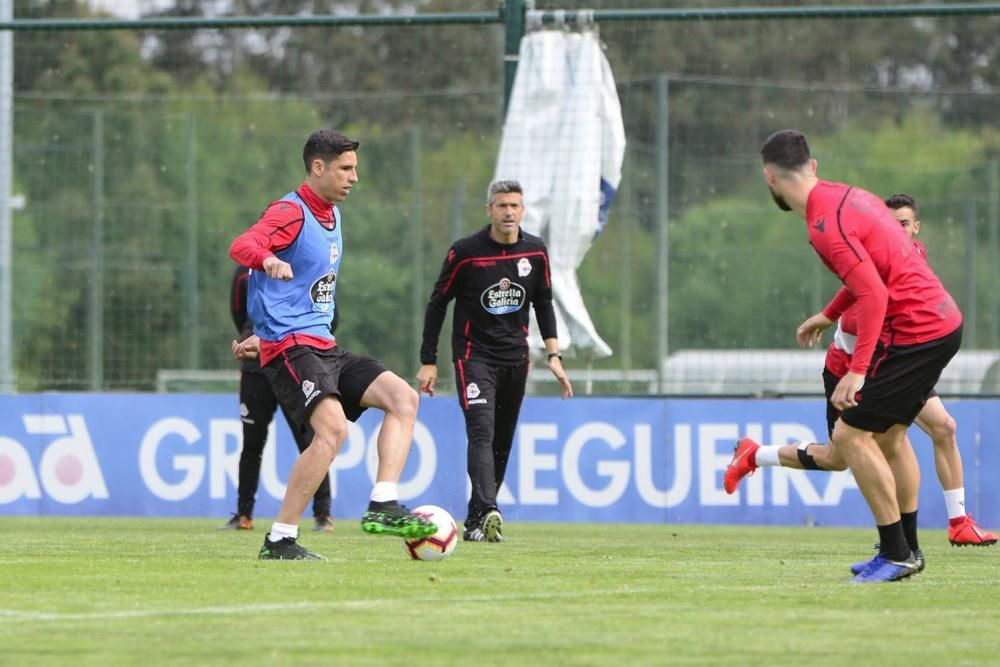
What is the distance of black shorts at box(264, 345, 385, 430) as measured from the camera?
8781 mm

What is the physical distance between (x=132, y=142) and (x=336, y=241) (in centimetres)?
1416

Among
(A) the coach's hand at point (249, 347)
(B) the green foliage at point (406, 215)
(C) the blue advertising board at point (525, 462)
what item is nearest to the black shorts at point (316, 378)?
(A) the coach's hand at point (249, 347)

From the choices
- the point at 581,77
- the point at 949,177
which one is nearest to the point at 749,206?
the point at 949,177

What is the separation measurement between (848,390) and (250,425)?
6.18 metres

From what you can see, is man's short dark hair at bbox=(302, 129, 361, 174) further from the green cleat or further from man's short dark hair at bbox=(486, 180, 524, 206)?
man's short dark hair at bbox=(486, 180, 524, 206)

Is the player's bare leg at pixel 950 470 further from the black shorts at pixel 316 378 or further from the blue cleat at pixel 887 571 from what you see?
the black shorts at pixel 316 378

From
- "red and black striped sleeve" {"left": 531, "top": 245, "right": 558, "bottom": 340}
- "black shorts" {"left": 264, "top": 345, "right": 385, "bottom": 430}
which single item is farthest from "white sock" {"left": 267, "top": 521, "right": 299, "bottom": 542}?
"red and black striped sleeve" {"left": 531, "top": 245, "right": 558, "bottom": 340}

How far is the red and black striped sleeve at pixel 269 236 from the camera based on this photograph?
8.45 meters

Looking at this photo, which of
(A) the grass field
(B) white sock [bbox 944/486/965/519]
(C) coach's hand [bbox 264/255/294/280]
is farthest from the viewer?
(B) white sock [bbox 944/486/965/519]

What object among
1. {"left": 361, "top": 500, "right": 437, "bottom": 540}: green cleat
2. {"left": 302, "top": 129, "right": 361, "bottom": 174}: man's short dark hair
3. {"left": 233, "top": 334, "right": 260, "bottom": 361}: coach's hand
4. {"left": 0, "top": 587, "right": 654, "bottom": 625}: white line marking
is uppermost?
{"left": 302, "top": 129, "right": 361, "bottom": 174}: man's short dark hair

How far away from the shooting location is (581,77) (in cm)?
1562

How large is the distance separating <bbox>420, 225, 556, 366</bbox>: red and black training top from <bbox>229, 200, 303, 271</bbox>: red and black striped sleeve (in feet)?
9.34

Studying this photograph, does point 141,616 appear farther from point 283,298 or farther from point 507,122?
point 507,122

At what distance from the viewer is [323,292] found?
904 cm
